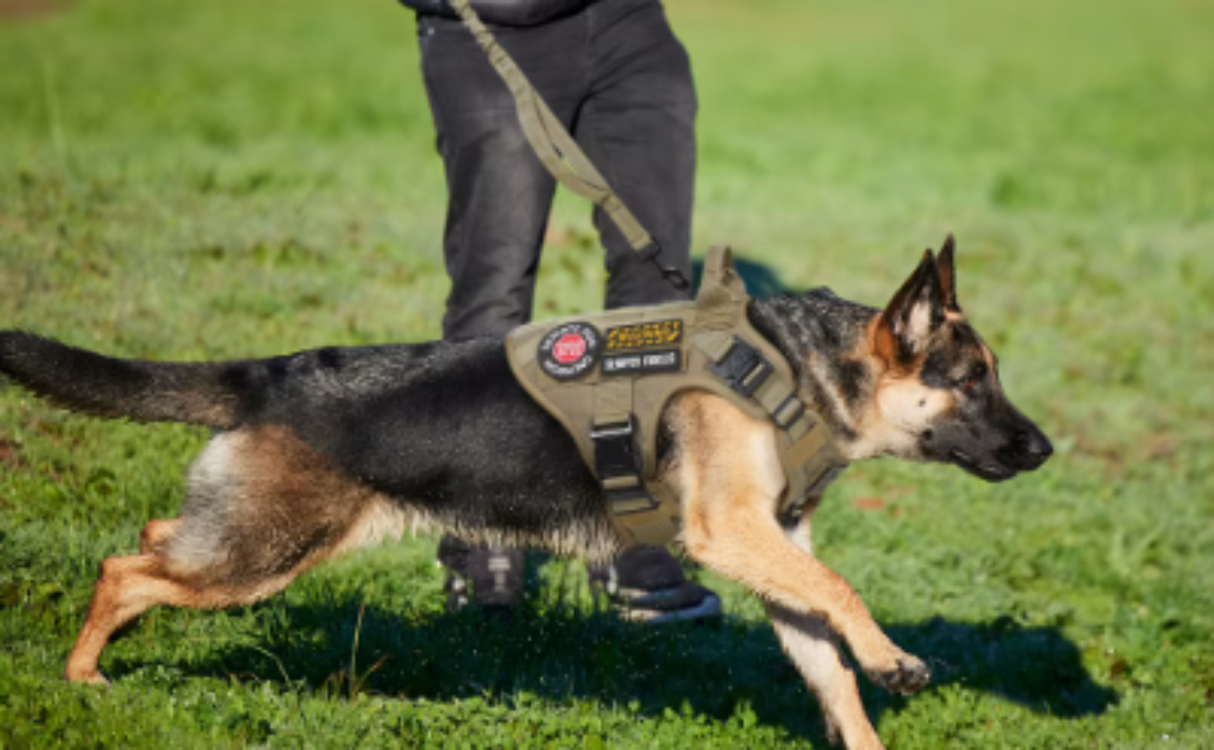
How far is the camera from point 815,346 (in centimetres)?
414

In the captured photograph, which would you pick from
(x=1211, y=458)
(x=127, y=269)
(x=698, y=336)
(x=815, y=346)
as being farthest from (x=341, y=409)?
(x=1211, y=458)

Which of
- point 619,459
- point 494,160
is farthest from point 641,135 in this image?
point 619,459

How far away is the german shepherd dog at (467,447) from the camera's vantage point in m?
3.94

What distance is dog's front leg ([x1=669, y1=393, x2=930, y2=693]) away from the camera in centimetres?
389

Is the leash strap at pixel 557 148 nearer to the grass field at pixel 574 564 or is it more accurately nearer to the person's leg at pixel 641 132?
the person's leg at pixel 641 132

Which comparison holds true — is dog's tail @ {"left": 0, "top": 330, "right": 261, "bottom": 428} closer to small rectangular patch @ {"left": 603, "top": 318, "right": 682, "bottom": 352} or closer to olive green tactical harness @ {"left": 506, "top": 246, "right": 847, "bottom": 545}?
olive green tactical harness @ {"left": 506, "top": 246, "right": 847, "bottom": 545}

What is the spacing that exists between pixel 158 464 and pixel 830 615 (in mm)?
3161

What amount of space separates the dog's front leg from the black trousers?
116cm

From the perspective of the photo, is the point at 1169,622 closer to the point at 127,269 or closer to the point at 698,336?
the point at 698,336

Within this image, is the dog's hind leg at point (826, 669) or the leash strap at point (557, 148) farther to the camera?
the leash strap at point (557, 148)

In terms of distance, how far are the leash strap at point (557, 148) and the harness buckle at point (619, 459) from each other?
0.74 meters

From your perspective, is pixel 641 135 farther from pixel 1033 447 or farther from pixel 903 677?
pixel 903 677

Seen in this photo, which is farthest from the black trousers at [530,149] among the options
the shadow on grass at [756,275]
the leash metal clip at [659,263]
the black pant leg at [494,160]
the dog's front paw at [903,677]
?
the shadow on grass at [756,275]

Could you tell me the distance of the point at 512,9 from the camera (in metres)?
4.86
